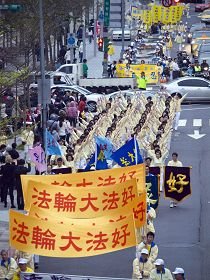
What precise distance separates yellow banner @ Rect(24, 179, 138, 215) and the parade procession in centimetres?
2

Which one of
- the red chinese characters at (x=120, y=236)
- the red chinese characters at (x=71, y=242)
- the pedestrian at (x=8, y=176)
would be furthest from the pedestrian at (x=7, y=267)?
the pedestrian at (x=8, y=176)

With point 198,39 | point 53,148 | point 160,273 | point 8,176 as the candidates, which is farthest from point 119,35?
point 160,273

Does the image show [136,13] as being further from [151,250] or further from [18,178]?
[151,250]

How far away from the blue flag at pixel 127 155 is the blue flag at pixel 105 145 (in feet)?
3.85

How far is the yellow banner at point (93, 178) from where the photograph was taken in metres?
20.9

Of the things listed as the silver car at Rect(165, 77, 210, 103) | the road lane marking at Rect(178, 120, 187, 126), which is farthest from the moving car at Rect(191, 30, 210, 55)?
the road lane marking at Rect(178, 120, 187, 126)

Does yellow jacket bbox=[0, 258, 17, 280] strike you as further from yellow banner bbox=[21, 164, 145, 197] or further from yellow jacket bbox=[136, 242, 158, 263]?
yellow jacket bbox=[136, 242, 158, 263]

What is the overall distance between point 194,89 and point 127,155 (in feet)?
68.6

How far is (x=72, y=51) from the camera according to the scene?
62.5 metres

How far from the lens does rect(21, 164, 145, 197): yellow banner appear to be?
821 inches

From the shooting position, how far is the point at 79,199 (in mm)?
19922

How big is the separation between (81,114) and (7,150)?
10738 millimetres

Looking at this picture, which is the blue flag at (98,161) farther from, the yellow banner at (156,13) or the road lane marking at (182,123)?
the yellow banner at (156,13)

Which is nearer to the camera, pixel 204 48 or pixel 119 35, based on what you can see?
pixel 204 48
